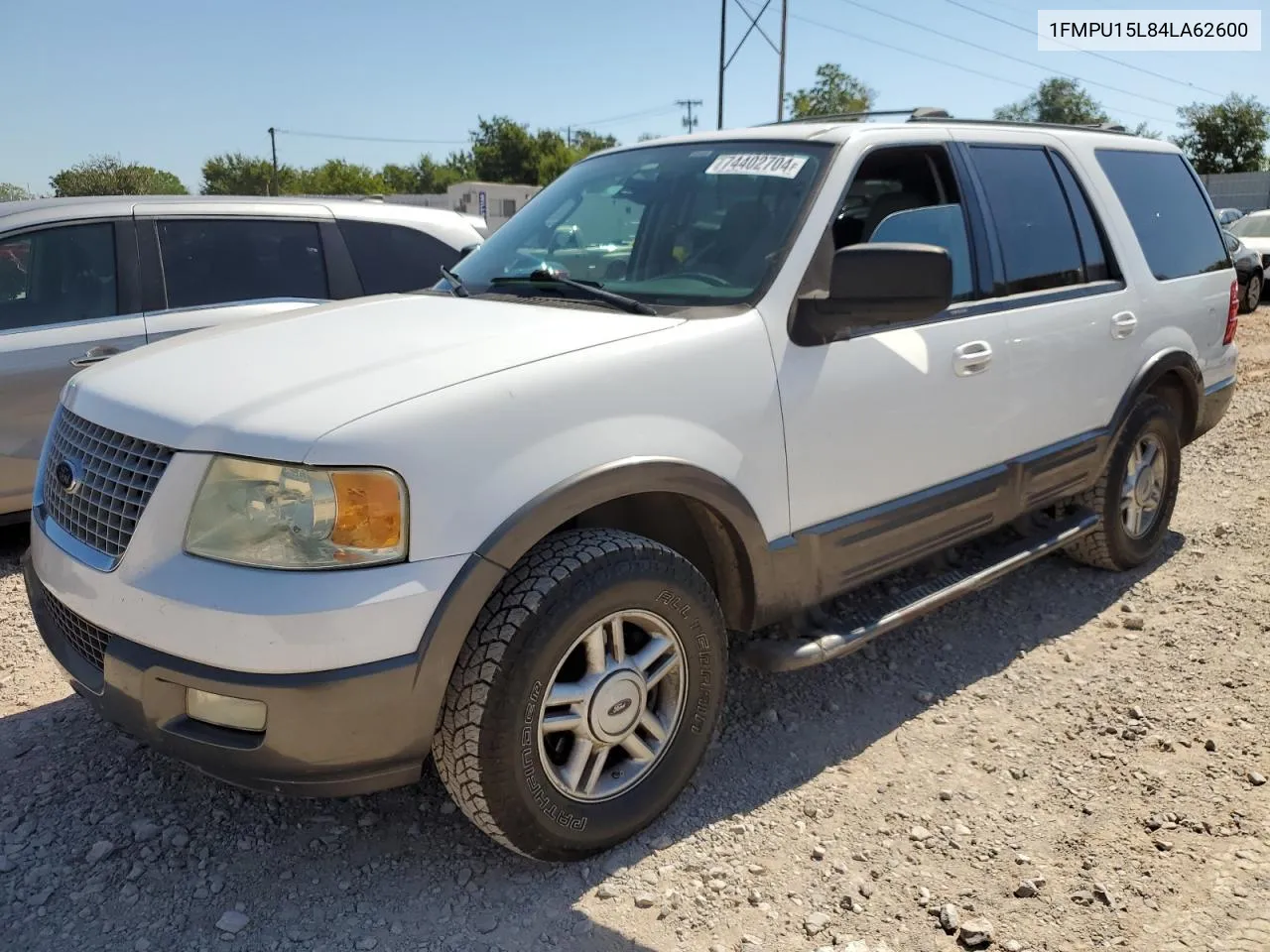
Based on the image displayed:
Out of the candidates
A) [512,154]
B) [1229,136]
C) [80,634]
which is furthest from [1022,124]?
[512,154]

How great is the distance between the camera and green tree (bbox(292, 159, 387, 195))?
8456 cm

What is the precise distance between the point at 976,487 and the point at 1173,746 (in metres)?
1.04

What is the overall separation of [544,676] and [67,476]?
1357 mm

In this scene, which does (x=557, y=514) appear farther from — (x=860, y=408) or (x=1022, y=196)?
(x=1022, y=196)

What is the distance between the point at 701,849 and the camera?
2785 mm

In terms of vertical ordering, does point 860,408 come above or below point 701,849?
above

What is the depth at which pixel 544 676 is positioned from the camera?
2.43 m

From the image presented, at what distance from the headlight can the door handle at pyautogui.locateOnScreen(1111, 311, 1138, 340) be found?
326cm

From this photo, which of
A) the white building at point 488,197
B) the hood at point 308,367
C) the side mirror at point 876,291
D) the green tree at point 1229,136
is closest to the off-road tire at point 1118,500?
the side mirror at point 876,291

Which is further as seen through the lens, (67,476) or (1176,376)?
(1176,376)

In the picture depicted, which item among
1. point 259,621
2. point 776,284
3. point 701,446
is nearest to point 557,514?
point 701,446

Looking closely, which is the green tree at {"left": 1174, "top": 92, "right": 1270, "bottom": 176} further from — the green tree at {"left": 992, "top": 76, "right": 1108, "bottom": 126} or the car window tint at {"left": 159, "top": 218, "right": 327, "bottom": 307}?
the car window tint at {"left": 159, "top": 218, "right": 327, "bottom": 307}

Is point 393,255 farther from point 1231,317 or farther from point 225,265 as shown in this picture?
point 1231,317

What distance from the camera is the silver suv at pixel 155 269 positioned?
4.79m
